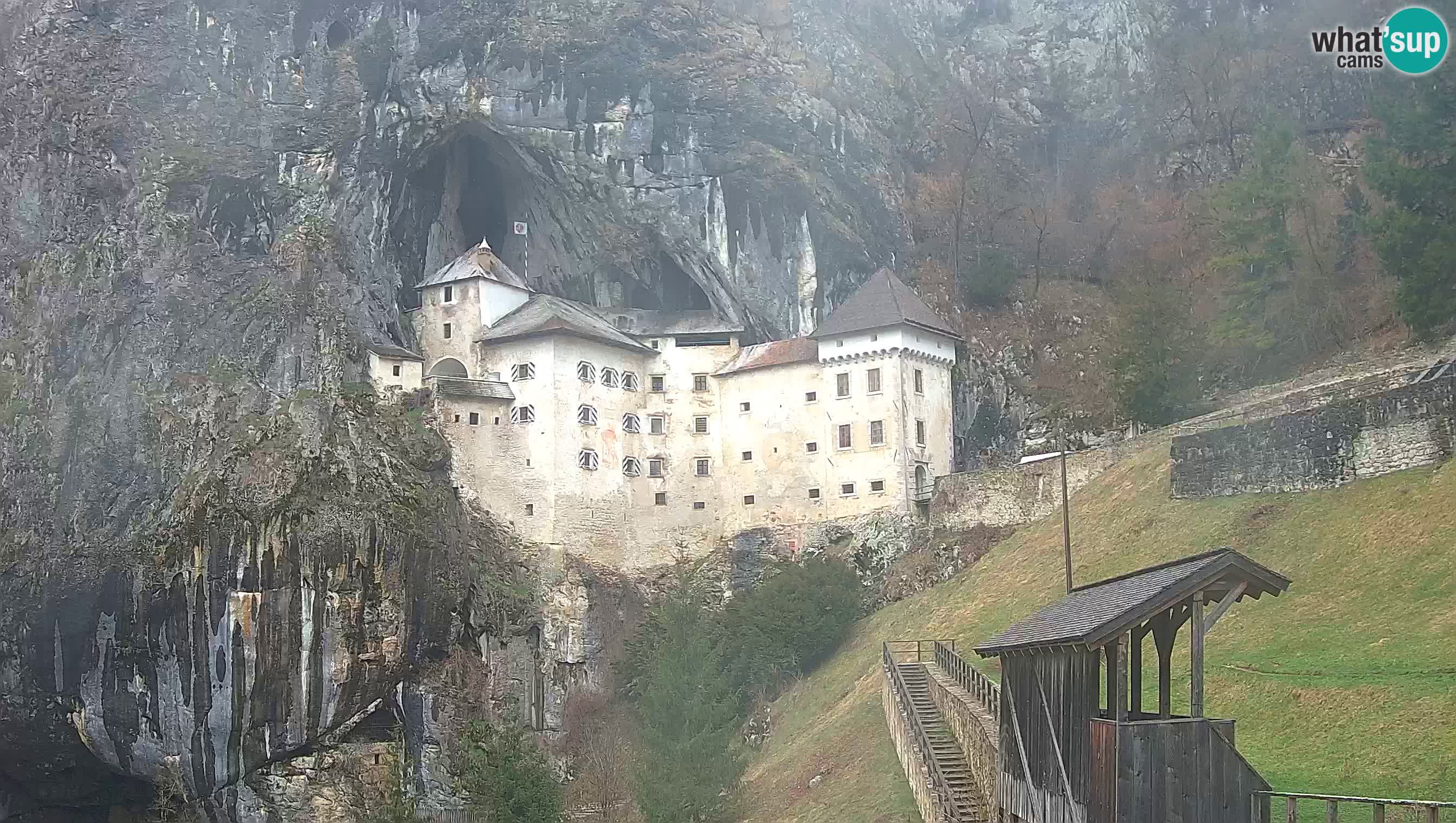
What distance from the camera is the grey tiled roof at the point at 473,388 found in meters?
53.3

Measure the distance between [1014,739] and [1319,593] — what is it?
851 cm

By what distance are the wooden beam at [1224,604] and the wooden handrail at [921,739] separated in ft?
22.1

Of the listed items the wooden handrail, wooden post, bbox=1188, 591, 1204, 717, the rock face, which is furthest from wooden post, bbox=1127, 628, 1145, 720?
the rock face

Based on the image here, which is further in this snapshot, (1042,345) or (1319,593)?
(1042,345)

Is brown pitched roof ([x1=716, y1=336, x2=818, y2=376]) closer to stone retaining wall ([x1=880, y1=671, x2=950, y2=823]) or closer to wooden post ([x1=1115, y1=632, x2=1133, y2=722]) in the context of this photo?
stone retaining wall ([x1=880, y1=671, x2=950, y2=823])

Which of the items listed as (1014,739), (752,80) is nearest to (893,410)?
(752,80)

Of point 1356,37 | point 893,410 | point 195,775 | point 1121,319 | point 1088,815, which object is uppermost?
point 1356,37

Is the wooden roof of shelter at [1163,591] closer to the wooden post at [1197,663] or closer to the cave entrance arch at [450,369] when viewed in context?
the wooden post at [1197,663]

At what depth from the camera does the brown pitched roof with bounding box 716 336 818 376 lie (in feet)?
176

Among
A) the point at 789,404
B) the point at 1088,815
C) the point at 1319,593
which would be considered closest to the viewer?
the point at 1088,815

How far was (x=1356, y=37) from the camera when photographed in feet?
190

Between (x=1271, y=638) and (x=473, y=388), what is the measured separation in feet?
114

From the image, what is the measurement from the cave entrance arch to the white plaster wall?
104 cm

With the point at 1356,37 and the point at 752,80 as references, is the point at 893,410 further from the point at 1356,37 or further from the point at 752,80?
the point at 1356,37
